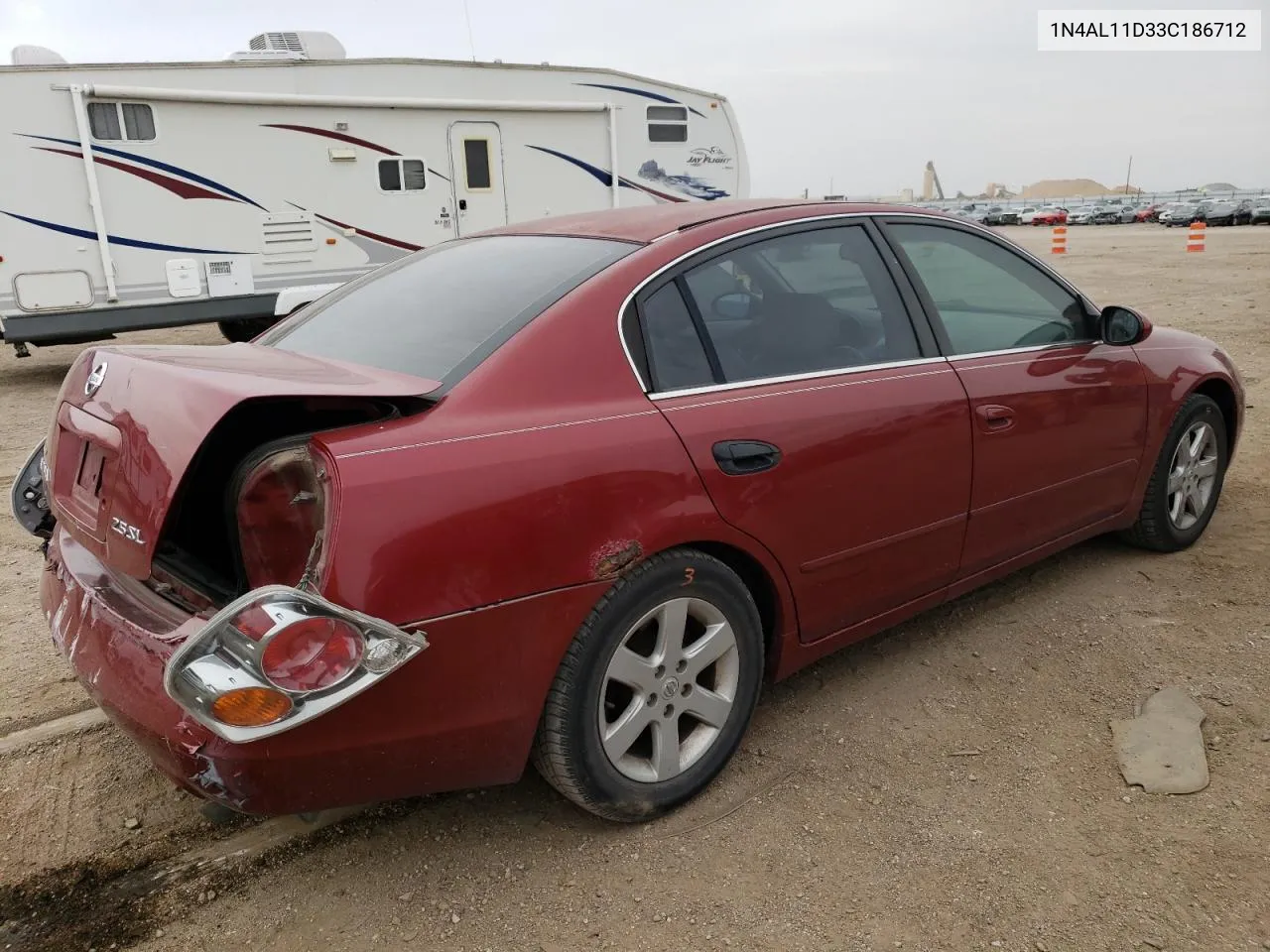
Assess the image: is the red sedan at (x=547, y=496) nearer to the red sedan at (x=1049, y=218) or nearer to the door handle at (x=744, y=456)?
the door handle at (x=744, y=456)

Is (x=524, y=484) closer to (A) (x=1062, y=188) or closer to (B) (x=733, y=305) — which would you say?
(B) (x=733, y=305)

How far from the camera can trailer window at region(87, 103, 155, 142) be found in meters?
8.32

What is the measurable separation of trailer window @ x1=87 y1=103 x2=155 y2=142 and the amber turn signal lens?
8.23 metres

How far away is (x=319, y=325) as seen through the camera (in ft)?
9.80

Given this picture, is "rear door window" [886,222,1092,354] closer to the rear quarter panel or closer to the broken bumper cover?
the rear quarter panel

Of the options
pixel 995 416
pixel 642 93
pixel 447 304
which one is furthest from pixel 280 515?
pixel 642 93

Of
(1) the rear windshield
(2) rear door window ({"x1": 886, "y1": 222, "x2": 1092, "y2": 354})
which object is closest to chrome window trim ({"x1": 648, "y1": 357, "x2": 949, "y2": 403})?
(2) rear door window ({"x1": 886, "y1": 222, "x2": 1092, "y2": 354})

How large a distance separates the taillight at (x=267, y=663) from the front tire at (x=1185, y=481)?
346 cm

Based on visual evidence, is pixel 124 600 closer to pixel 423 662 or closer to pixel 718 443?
pixel 423 662

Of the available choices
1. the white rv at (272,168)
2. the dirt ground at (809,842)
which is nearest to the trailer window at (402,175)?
the white rv at (272,168)

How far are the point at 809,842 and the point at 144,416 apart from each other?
73.8 inches

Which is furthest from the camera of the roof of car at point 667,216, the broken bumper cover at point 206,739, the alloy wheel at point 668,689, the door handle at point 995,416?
the door handle at point 995,416

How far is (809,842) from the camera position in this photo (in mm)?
2469

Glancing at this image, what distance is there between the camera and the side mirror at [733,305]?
2725 millimetres
